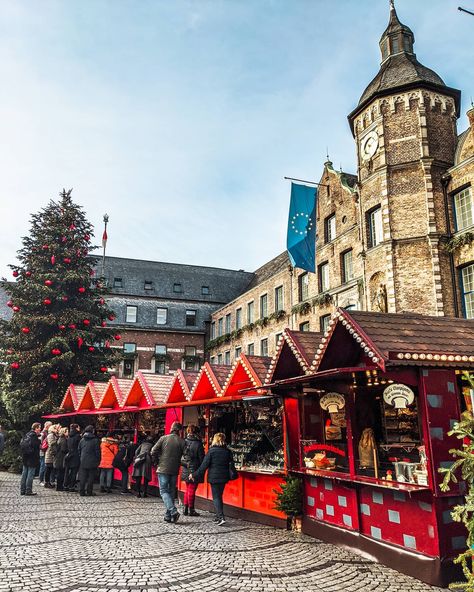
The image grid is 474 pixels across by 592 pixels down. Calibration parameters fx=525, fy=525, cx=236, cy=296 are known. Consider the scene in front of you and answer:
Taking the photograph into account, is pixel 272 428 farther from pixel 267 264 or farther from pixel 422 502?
pixel 267 264

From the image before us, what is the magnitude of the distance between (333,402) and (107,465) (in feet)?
33.8

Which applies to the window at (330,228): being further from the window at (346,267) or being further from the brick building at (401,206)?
the window at (346,267)

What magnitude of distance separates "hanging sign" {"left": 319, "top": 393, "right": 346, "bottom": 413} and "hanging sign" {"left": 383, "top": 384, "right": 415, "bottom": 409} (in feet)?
5.30

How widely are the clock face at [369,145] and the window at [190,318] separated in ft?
89.2

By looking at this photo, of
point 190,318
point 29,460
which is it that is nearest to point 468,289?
point 29,460

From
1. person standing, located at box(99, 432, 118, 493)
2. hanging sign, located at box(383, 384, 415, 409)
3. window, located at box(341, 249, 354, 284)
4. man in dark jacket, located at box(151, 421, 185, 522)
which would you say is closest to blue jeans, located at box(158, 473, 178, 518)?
man in dark jacket, located at box(151, 421, 185, 522)

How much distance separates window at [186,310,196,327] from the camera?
48.9 metres

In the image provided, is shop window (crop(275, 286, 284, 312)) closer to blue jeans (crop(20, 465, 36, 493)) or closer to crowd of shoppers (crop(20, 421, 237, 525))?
crowd of shoppers (crop(20, 421, 237, 525))

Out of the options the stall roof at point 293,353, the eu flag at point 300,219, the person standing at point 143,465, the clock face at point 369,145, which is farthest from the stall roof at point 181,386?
the clock face at point 369,145

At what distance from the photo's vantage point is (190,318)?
161ft

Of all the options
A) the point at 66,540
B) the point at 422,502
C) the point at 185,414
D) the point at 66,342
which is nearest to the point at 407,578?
the point at 422,502

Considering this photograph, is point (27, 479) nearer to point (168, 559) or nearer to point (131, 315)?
point (168, 559)

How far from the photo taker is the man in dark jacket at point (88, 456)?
15258 millimetres

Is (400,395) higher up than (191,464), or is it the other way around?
(400,395)
